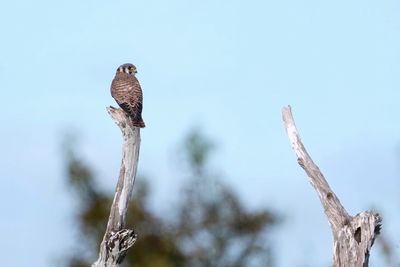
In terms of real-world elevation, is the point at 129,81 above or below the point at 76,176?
below

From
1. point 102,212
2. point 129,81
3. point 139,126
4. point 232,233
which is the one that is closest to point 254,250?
point 232,233

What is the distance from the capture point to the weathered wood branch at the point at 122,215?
22.6 m

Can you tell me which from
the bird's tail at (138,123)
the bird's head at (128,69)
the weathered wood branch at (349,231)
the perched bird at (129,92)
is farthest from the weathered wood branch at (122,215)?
the bird's head at (128,69)

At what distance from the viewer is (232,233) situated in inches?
1668

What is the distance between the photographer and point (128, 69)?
2677 cm

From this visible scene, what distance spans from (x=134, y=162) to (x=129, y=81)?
3340 millimetres

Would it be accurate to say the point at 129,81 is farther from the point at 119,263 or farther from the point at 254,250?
the point at 254,250

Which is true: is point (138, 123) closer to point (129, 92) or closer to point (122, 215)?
point (122, 215)

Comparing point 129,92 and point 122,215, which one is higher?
point 129,92

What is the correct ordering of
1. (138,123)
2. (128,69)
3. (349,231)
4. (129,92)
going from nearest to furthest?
(349,231), (138,123), (129,92), (128,69)

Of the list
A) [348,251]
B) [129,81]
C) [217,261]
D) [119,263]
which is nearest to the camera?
[348,251]

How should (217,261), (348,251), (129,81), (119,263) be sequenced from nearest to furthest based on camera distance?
(348,251) < (119,263) < (129,81) < (217,261)

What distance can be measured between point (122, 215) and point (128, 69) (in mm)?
4550

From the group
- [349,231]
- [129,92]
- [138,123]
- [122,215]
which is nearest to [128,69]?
[129,92]
